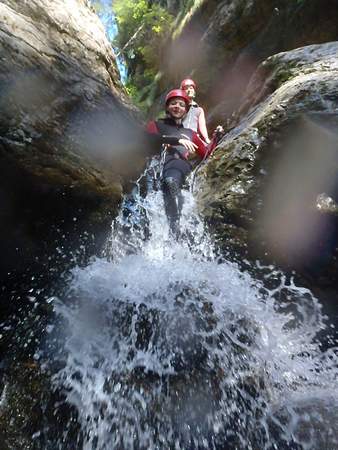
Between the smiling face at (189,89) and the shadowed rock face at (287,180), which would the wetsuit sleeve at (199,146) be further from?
the smiling face at (189,89)

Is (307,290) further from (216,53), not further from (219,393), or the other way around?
(216,53)

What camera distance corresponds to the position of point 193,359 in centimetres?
317

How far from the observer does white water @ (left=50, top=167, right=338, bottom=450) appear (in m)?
2.62

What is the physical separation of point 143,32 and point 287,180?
16.7 m

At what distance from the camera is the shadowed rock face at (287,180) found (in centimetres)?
390

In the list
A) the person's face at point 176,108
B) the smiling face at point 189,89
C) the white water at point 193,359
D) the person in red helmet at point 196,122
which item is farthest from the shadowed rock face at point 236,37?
the white water at point 193,359

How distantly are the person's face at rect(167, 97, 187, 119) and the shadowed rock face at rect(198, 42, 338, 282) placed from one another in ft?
7.12

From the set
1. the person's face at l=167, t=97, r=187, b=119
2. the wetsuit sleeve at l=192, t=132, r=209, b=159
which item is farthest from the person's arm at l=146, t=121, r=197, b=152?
the person's face at l=167, t=97, r=187, b=119

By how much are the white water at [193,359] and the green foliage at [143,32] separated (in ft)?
49.1

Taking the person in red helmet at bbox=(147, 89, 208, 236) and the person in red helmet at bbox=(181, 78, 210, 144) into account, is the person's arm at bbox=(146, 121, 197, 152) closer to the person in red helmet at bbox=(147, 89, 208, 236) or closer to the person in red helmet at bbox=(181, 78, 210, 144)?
the person in red helmet at bbox=(147, 89, 208, 236)

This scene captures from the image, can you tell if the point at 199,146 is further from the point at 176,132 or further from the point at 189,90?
the point at 189,90

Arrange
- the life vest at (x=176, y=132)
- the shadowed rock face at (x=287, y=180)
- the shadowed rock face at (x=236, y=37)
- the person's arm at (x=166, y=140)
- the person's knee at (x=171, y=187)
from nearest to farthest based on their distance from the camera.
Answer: the shadowed rock face at (x=287, y=180)
the person's knee at (x=171, y=187)
the person's arm at (x=166, y=140)
the life vest at (x=176, y=132)
the shadowed rock face at (x=236, y=37)

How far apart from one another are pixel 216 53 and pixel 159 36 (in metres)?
5.97

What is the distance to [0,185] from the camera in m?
3.63
